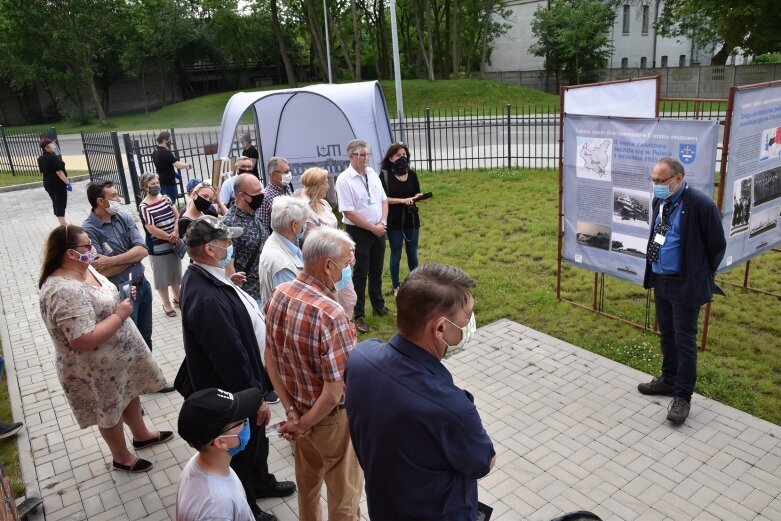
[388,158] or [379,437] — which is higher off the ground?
[388,158]

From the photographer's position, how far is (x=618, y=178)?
17.8ft

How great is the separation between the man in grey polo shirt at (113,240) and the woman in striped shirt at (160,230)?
0.92 meters

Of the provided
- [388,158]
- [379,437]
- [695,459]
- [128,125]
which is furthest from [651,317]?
[128,125]

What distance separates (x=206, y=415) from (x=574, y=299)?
216 inches

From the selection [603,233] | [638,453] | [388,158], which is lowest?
[638,453]

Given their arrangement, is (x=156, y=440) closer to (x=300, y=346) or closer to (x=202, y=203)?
(x=202, y=203)

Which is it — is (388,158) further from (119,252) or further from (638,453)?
(638,453)

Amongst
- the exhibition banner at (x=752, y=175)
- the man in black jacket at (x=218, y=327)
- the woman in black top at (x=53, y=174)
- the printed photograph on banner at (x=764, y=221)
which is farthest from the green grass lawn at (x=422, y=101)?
the man in black jacket at (x=218, y=327)

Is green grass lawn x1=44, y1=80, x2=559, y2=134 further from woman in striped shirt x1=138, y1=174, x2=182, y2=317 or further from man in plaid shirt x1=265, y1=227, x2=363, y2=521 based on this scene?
man in plaid shirt x1=265, y1=227, x2=363, y2=521

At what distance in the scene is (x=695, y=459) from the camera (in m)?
4.01

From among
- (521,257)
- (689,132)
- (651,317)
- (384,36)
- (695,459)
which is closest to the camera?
(695,459)

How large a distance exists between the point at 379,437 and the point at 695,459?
3040mm

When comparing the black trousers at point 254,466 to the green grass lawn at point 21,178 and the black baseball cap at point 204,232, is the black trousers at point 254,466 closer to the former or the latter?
the black baseball cap at point 204,232

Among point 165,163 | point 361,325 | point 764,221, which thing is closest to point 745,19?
point 764,221
